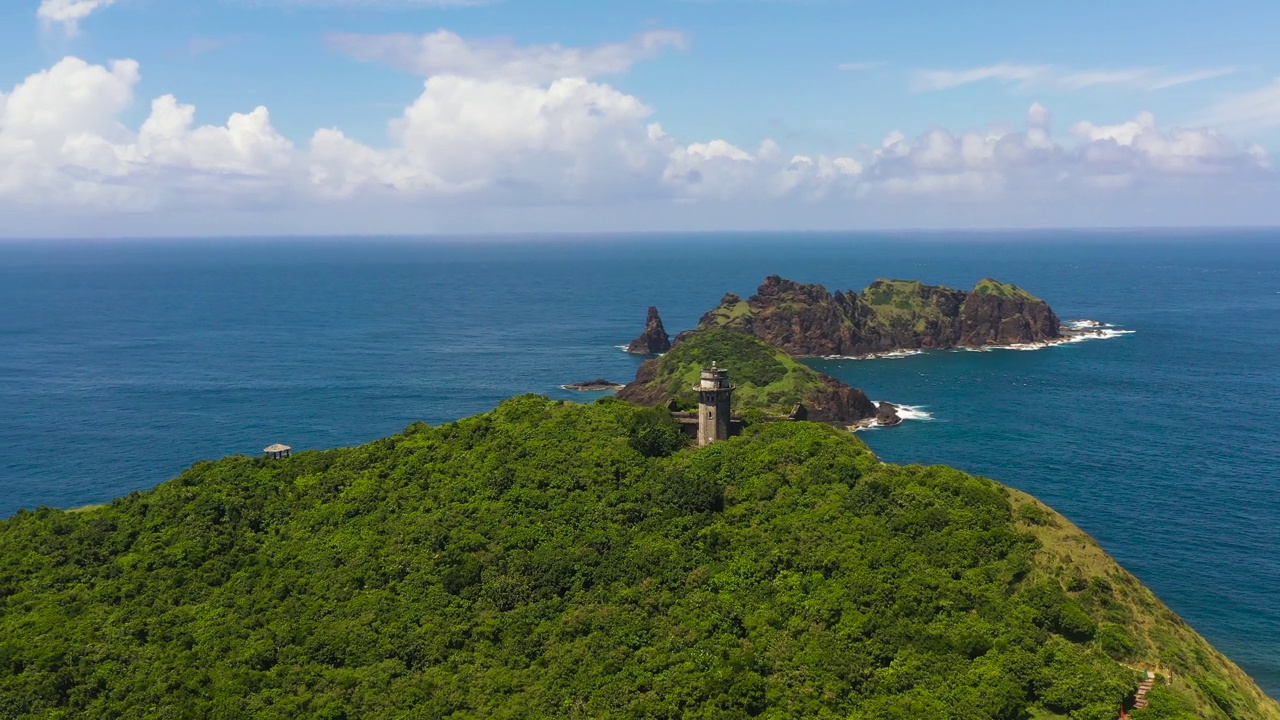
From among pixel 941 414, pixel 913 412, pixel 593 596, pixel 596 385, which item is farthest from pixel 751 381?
pixel 593 596

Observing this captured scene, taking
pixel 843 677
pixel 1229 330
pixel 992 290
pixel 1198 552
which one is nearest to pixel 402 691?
pixel 843 677

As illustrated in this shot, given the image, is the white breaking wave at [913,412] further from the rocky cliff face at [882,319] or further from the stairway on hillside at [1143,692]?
the stairway on hillside at [1143,692]

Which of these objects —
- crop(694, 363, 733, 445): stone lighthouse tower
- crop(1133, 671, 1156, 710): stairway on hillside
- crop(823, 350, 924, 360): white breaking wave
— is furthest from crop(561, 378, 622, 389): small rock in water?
crop(1133, 671, 1156, 710): stairway on hillside

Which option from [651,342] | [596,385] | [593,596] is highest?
[593,596]

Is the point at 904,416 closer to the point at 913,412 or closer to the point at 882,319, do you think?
the point at 913,412

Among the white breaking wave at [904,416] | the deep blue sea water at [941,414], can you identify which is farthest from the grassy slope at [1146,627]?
the white breaking wave at [904,416]

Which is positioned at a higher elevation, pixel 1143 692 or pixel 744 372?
pixel 1143 692
